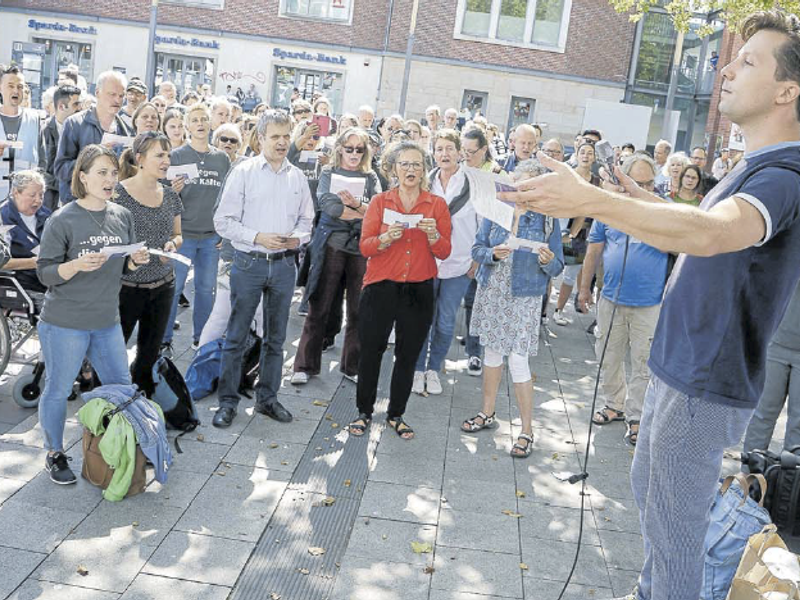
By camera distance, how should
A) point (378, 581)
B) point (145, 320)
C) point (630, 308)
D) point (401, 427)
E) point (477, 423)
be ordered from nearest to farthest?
point (378, 581)
point (145, 320)
point (401, 427)
point (477, 423)
point (630, 308)

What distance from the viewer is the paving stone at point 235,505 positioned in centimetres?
500

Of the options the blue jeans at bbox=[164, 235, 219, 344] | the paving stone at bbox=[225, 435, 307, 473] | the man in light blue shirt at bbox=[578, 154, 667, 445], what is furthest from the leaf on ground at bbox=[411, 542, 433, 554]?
the blue jeans at bbox=[164, 235, 219, 344]

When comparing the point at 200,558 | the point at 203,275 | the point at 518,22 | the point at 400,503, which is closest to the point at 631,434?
the point at 400,503

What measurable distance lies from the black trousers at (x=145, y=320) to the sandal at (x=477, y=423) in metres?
2.38

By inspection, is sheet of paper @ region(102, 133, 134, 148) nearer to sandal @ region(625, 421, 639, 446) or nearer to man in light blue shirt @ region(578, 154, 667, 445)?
man in light blue shirt @ region(578, 154, 667, 445)

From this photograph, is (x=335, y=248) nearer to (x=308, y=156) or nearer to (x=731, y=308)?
(x=308, y=156)

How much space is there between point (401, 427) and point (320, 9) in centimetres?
3119

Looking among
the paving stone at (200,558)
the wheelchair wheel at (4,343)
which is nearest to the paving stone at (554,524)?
the paving stone at (200,558)

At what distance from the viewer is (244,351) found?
7105 millimetres

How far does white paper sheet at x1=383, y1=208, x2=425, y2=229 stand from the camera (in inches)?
255

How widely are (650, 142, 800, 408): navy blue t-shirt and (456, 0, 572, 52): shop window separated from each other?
33.5 meters

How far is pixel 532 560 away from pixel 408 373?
2162 millimetres

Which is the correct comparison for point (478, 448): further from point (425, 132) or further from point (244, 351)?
point (425, 132)

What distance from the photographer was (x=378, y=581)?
4617 mm
